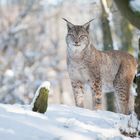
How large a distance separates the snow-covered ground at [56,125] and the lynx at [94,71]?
1604 millimetres

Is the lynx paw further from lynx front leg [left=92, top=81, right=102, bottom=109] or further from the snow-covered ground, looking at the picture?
lynx front leg [left=92, top=81, right=102, bottom=109]

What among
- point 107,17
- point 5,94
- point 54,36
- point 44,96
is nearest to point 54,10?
point 54,36

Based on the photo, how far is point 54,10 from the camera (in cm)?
3509

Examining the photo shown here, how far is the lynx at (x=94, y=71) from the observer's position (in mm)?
12188

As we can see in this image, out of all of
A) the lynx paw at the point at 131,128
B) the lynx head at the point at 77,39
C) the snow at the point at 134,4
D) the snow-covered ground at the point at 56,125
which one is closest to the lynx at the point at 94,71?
the lynx head at the point at 77,39

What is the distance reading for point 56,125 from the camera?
9406mm

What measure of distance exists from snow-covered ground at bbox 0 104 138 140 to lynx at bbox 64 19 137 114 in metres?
1.60

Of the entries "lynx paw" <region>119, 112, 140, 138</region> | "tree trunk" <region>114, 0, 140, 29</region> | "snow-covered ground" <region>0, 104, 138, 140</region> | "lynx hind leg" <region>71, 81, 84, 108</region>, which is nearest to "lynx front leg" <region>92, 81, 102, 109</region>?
"lynx hind leg" <region>71, 81, 84, 108</region>

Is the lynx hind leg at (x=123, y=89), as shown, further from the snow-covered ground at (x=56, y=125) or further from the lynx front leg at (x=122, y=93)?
the snow-covered ground at (x=56, y=125)

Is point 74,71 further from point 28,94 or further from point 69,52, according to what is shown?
point 28,94

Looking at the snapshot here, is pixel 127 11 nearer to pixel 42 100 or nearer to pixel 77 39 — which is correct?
pixel 42 100

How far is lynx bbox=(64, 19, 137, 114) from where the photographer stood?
40.0 ft

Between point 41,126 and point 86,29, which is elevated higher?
point 86,29

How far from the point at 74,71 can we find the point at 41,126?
10.4ft
